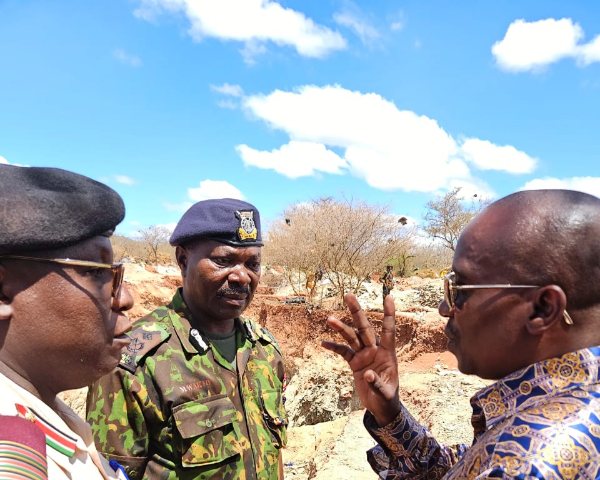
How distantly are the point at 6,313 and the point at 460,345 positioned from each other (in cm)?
142

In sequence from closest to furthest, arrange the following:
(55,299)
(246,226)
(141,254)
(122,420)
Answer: (55,299), (122,420), (246,226), (141,254)

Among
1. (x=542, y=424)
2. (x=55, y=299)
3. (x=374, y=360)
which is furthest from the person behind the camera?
(x=374, y=360)

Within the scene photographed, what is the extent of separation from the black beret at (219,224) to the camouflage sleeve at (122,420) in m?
0.86

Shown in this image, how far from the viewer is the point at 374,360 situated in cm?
193

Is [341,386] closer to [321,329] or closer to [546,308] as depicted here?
[321,329]

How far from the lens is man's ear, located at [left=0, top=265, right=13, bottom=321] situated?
3.75 ft

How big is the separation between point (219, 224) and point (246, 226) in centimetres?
19

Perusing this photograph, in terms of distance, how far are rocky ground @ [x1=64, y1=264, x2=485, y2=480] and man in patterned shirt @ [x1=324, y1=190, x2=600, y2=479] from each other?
18.6 feet

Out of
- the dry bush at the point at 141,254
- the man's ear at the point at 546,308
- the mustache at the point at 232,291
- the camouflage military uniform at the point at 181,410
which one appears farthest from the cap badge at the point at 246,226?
the dry bush at the point at 141,254

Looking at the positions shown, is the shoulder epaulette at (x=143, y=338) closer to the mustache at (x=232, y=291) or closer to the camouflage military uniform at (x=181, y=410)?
the camouflage military uniform at (x=181, y=410)

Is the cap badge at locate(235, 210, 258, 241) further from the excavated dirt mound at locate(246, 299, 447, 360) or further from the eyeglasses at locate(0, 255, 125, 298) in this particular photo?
the excavated dirt mound at locate(246, 299, 447, 360)

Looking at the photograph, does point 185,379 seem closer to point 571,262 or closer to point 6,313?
point 6,313

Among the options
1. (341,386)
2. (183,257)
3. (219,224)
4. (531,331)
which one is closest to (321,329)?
(341,386)

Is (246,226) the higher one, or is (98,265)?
(246,226)
